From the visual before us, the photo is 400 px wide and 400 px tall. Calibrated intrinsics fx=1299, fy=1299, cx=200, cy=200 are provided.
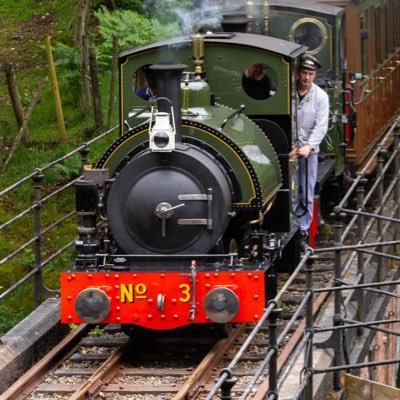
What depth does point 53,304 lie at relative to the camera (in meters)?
10.9

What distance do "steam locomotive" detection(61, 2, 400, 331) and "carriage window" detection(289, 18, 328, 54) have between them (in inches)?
112

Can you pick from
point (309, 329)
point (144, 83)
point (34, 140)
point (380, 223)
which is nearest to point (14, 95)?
point (34, 140)

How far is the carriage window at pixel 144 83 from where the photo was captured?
11.0 m

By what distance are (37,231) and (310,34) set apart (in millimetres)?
4286

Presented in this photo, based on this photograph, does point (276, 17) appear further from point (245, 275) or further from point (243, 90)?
point (245, 275)

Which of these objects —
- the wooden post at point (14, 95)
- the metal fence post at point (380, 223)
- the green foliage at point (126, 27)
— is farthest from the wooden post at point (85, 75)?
the metal fence post at point (380, 223)

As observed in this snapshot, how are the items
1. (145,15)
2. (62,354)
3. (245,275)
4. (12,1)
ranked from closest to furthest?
1. (245,275)
2. (62,354)
3. (145,15)
4. (12,1)

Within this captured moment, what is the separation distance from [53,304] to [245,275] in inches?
85.6

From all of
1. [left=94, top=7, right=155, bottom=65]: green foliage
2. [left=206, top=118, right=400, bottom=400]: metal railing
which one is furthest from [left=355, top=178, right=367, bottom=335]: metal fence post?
[left=94, top=7, right=155, bottom=65]: green foliage

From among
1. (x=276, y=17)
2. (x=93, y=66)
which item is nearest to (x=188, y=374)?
(x=276, y=17)

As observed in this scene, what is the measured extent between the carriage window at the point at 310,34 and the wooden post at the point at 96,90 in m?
3.42

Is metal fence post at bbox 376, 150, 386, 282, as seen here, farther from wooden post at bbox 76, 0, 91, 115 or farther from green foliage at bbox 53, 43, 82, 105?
green foliage at bbox 53, 43, 82, 105

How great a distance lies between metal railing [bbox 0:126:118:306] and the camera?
10570 mm

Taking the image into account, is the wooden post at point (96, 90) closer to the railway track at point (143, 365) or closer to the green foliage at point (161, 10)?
the green foliage at point (161, 10)
